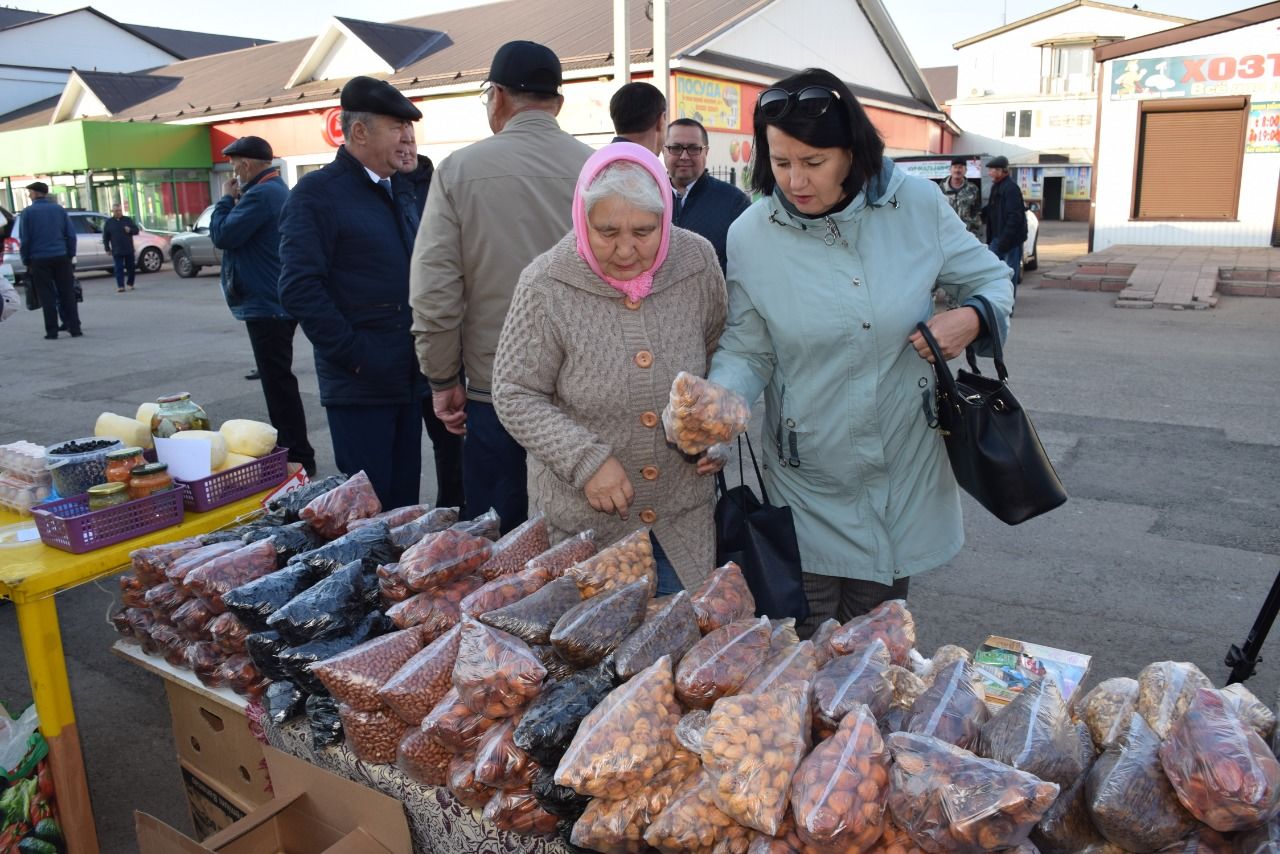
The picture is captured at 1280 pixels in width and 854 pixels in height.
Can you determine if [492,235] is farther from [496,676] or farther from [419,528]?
[496,676]

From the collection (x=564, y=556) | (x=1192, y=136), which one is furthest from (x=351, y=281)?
(x=1192, y=136)

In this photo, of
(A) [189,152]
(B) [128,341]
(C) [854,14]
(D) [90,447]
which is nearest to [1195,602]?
(D) [90,447]

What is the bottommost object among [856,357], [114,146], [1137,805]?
[1137,805]

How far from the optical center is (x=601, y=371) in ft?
7.68

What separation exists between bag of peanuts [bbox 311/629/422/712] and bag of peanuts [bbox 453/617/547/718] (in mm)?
240

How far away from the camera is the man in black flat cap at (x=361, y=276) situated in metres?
3.65

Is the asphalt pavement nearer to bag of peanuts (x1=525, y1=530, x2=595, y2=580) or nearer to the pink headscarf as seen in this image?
bag of peanuts (x1=525, y1=530, x2=595, y2=580)

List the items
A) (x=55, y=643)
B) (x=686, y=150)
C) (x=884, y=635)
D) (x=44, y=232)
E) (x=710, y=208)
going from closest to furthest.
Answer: (x=884, y=635) → (x=55, y=643) → (x=710, y=208) → (x=686, y=150) → (x=44, y=232)

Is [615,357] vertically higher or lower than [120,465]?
higher

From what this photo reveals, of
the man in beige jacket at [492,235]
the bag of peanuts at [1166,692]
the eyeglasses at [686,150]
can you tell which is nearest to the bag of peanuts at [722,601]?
the bag of peanuts at [1166,692]

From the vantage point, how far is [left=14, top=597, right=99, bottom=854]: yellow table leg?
101 inches

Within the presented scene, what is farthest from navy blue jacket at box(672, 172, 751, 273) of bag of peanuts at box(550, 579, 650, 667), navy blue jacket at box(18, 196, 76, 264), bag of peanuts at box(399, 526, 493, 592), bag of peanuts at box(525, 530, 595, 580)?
navy blue jacket at box(18, 196, 76, 264)

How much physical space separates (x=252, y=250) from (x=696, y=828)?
589 centimetres

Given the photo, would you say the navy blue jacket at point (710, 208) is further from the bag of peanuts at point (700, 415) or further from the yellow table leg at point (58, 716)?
the yellow table leg at point (58, 716)
